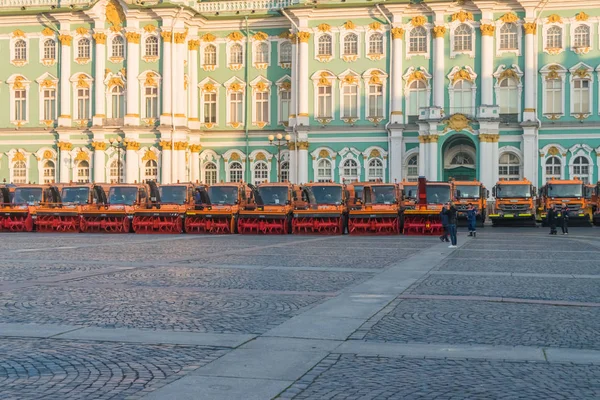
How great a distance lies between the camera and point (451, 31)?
65.0 m

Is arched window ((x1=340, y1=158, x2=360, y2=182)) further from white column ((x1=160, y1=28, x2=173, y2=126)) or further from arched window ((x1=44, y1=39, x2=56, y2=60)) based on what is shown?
arched window ((x1=44, y1=39, x2=56, y2=60))

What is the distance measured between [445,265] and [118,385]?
14.9 metres

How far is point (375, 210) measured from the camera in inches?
1673

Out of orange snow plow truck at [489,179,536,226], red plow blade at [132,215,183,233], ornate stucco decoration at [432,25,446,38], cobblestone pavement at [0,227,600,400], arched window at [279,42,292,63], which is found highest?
ornate stucco decoration at [432,25,446,38]

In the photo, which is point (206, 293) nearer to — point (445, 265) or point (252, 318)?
point (252, 318)

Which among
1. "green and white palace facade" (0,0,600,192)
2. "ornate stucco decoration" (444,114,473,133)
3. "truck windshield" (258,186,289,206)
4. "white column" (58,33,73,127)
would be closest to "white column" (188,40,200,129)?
"green and white palace facade" (0,0,600,192)

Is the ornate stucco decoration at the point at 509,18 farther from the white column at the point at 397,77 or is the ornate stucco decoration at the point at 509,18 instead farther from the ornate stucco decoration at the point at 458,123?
the ornate stucco decoration at the point at 458,123

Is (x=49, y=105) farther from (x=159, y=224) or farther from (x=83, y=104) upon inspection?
(x=159, y=224)

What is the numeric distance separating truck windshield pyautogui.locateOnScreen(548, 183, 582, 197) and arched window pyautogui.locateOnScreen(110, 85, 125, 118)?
3400 centimetres

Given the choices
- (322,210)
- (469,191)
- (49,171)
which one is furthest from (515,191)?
(49,171)

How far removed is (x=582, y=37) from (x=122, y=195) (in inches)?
1399

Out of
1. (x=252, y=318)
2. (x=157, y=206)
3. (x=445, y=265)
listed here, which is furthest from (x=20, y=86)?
(x=252, y=318)

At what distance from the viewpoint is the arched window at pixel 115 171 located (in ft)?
229

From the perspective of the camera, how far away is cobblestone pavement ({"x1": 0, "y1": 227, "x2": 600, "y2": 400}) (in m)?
9.00
